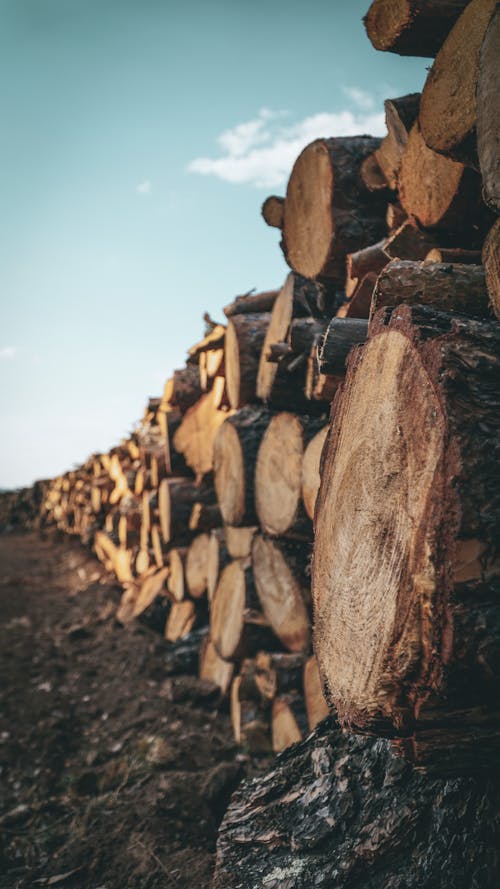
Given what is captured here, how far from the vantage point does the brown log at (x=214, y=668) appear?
3.09 metres

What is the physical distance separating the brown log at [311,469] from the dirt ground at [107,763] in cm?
121

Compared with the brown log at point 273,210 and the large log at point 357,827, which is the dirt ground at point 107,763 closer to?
the large log at point 357,827

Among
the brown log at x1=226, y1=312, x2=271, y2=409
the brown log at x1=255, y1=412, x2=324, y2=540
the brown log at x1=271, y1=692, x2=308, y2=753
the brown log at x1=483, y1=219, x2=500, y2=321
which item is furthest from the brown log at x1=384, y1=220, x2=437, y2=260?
the brown log at x1=271, y1=692, x2=308, y2=753

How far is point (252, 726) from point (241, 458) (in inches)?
50.8

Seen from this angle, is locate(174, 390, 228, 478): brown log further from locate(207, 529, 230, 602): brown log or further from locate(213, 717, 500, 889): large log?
locate(213, 717, 500, 889): large log

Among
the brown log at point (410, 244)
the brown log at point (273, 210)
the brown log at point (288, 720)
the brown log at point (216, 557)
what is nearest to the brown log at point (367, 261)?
the brown log at point (410, 244)

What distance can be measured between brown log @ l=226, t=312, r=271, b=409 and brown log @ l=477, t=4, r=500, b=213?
6.19ft

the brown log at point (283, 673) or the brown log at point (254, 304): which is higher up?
the brown log at point (254, 304)

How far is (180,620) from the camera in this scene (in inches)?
163

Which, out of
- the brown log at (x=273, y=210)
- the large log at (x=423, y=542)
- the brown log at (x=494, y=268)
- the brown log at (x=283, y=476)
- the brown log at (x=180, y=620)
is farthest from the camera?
the brown log at (x=180, y=620)

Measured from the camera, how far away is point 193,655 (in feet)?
12.2

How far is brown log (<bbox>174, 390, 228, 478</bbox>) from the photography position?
3.75 m

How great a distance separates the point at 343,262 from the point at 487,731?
Answer: 1.64 m

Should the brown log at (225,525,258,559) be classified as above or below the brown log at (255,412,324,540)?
below
